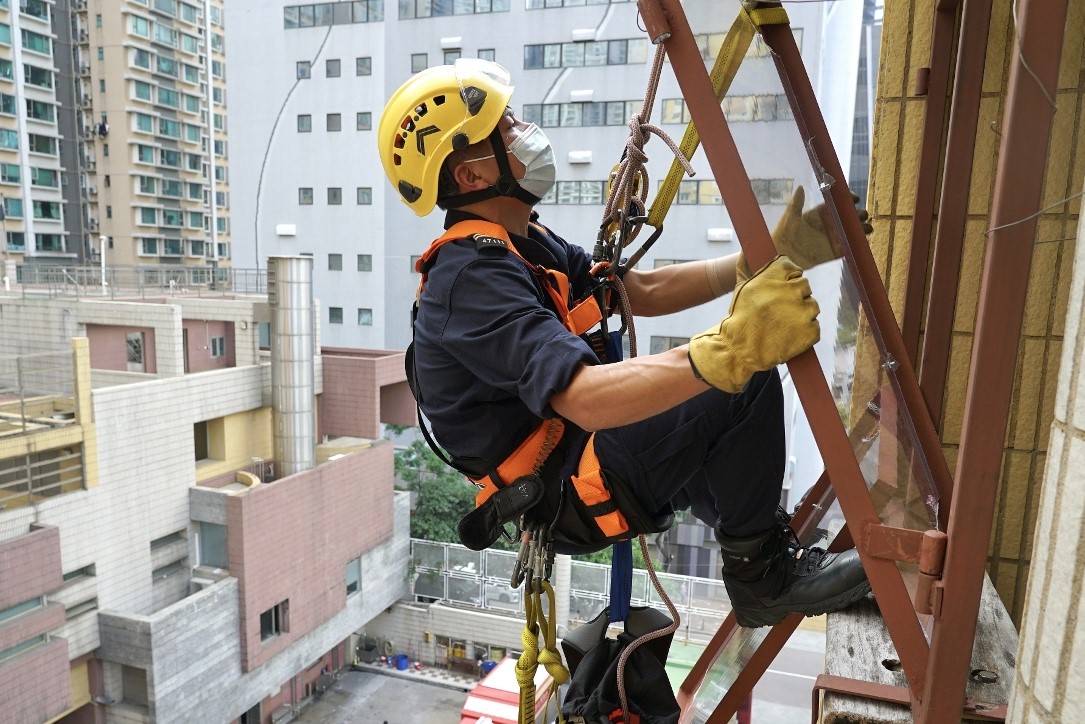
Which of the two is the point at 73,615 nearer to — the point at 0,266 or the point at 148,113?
the point at 0,266

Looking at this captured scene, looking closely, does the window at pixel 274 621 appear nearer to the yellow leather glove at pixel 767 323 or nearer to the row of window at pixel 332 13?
the yellow leather glove at pixel 767 323

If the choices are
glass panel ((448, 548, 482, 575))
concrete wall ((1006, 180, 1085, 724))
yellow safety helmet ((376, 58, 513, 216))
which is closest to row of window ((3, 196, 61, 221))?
glass panel ((448, 548, 482, 575))

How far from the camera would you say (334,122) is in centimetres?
1672

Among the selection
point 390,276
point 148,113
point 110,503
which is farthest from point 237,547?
point 148,113

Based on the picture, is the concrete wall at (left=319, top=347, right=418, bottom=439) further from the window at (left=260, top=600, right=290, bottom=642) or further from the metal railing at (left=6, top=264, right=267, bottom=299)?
the metal railing at (left=6, top=264, right=267, bottom=299)

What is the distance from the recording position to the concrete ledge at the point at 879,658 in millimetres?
1203

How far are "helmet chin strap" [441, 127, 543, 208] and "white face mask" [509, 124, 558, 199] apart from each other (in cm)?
2

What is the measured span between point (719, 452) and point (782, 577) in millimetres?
308

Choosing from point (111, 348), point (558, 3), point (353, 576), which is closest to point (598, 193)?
point (558, 3)

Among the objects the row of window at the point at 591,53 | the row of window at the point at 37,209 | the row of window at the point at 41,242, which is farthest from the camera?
the row of window at the point at 41,242

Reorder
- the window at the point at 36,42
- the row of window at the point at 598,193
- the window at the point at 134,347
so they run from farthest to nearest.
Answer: the window at the point at 36,42 < the row of window at the point at 598,193 < the window at the point at 134,347

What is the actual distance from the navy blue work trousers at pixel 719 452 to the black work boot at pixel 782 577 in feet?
0.15

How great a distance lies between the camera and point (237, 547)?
415 inches

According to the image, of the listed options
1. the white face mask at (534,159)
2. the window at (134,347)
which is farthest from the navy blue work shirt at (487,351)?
the window at (134,347)
